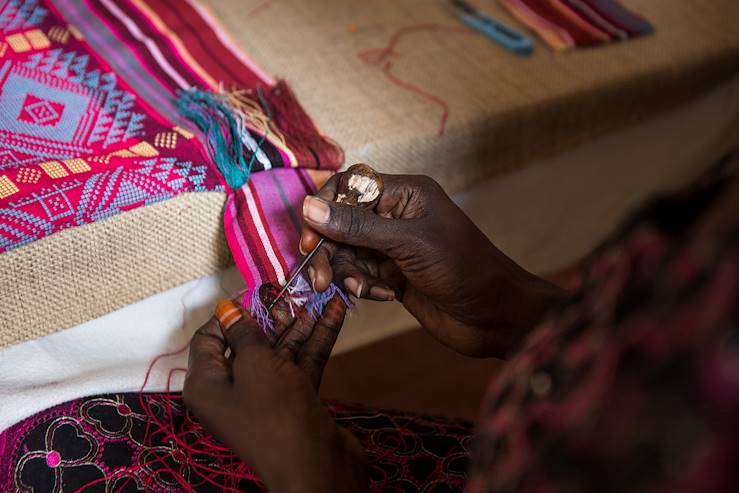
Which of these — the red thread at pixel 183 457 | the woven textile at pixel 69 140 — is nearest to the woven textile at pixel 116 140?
the woven textile at pixel 69 140

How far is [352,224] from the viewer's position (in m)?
0.89

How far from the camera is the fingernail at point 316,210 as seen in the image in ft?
2.79

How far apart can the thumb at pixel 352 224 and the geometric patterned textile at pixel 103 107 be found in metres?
0.24

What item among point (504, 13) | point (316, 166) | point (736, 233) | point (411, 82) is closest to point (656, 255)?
point (736, 233)

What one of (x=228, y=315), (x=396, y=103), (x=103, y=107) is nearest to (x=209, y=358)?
(x=228, y=315)

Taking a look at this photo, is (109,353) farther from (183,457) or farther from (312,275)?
(312,275)

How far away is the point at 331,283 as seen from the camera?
952 mm

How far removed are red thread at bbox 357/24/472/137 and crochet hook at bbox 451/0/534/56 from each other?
31 mm

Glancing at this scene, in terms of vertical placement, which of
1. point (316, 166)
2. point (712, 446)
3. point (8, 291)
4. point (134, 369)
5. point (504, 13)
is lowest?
point (134, 369)

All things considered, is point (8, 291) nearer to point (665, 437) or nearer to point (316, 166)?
point (316, 166)

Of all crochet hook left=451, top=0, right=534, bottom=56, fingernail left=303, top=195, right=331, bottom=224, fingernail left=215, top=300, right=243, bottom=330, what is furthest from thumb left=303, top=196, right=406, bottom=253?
crochet hook left=451, top=0, right=534, bottom=56

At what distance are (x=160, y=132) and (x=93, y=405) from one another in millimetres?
432

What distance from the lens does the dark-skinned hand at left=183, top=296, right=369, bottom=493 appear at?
0.70 meters

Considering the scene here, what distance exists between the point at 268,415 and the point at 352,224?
276 millimetres
